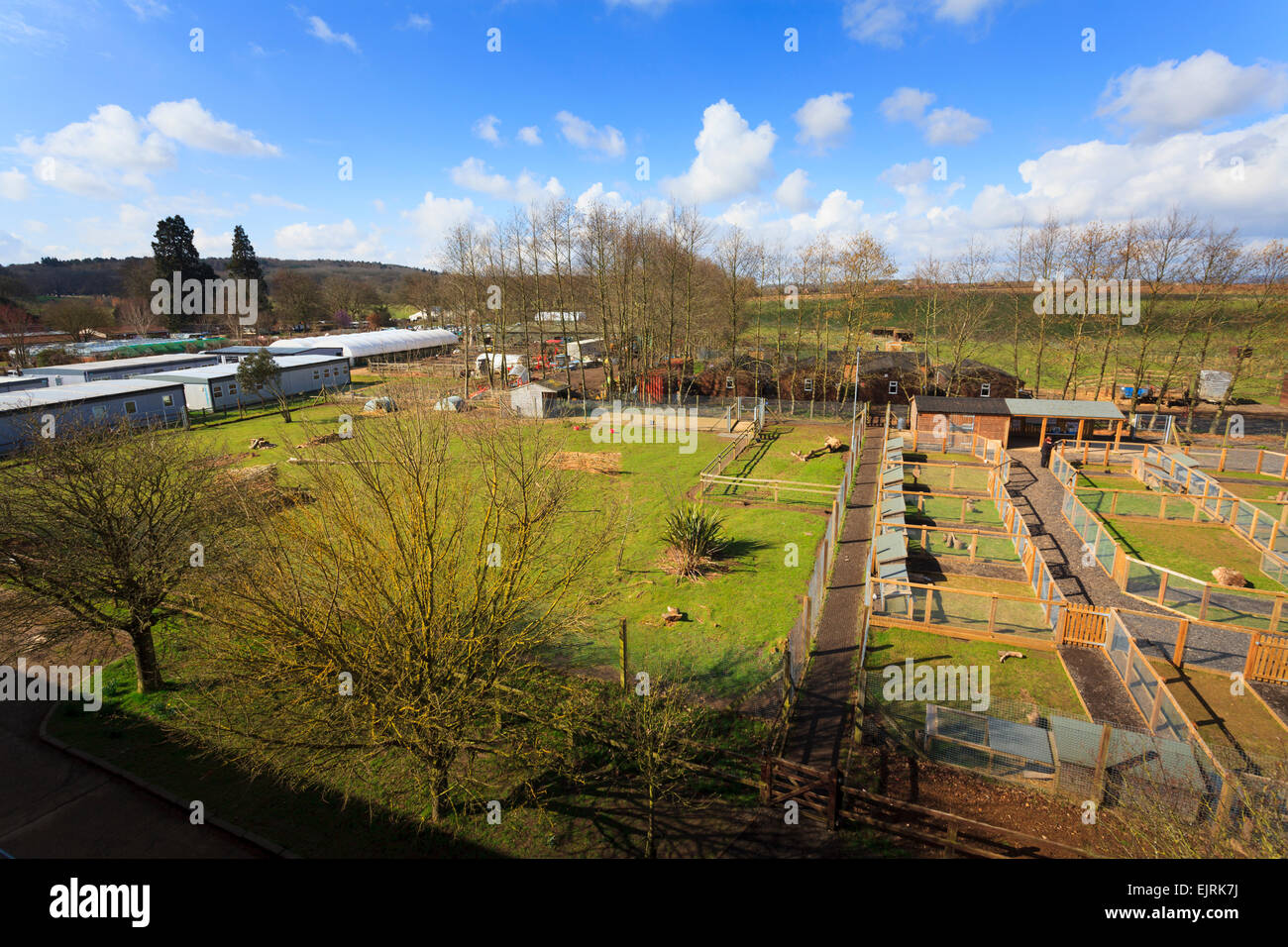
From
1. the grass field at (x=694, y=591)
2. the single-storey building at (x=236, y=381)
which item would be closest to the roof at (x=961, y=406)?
the grass field at (x=694, y=591)

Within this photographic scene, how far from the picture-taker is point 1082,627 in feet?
40.7

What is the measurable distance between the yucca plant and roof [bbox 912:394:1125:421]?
58.6 feet

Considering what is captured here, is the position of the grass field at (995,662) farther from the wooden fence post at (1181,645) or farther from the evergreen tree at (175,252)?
the evergreen tree at (175,252)

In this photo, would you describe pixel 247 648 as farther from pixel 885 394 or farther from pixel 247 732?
pixel 885 394

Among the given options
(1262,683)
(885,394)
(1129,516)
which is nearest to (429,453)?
(1262,683)

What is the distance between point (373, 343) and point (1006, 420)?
59084 mm

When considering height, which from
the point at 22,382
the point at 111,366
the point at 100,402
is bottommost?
the point at 100,402

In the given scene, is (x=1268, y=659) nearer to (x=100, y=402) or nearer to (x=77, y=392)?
(x=100, y=402)

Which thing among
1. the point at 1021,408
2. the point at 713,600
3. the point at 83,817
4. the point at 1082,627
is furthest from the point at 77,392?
the point at 1021,408

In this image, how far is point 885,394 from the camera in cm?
3850

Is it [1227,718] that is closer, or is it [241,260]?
[1227,718]

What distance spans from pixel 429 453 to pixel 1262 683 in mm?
15481

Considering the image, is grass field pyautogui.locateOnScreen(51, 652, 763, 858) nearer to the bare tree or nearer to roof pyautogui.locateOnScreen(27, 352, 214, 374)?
the bare tree
